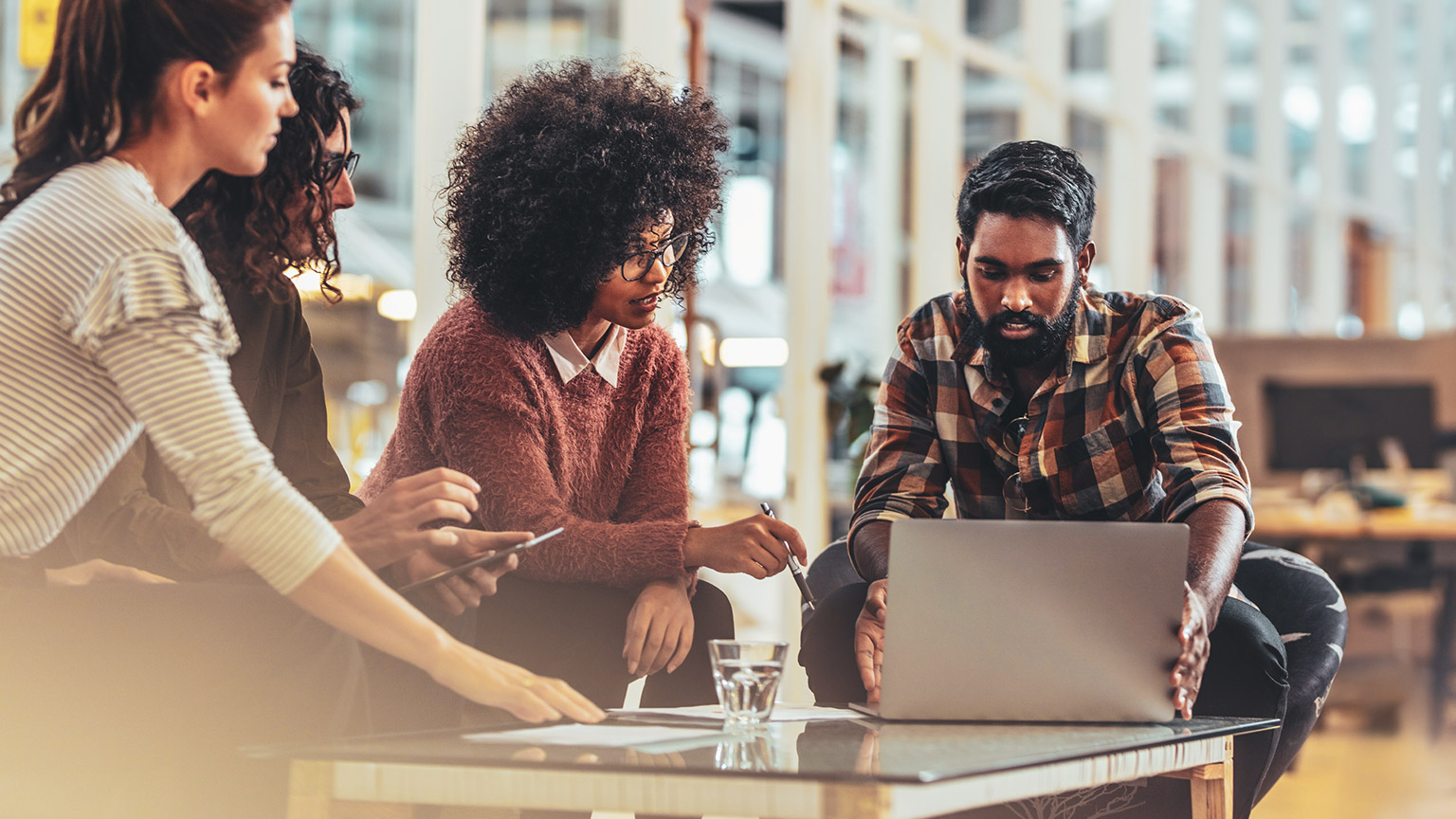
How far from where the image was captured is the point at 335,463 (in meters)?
1.79

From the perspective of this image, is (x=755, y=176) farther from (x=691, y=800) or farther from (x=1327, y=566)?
(x=691, y=800)

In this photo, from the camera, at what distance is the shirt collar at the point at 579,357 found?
196cm

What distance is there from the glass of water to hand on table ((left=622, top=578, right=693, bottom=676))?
0.44 meters

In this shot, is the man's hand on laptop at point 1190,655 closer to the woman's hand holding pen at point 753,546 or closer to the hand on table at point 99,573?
the woman's hand holding pen at point 753,546

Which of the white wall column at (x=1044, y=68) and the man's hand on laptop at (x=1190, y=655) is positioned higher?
the white wall column at (x=1044, y=68)

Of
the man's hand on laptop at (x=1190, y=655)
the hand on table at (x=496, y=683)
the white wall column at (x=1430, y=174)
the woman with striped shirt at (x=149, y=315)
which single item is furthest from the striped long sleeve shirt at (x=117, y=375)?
the white wall column at (x=1430, y=174)

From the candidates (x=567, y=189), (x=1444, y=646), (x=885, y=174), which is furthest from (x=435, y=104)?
(x=1444, y=646)

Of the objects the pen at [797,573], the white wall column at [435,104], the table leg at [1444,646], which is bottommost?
the table leg at [1444,646]

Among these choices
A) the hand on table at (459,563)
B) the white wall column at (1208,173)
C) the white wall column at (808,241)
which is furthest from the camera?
the white wall column at (1208,173)

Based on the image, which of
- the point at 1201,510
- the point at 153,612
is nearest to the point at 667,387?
the point at 1201,510

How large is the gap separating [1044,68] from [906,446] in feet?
16.5

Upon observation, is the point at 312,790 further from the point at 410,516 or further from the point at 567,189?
the point at 567,189

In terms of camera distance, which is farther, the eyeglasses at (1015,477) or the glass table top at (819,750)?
the eyeglasses at (1015,477)

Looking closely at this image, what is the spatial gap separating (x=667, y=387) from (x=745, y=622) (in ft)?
15.8
